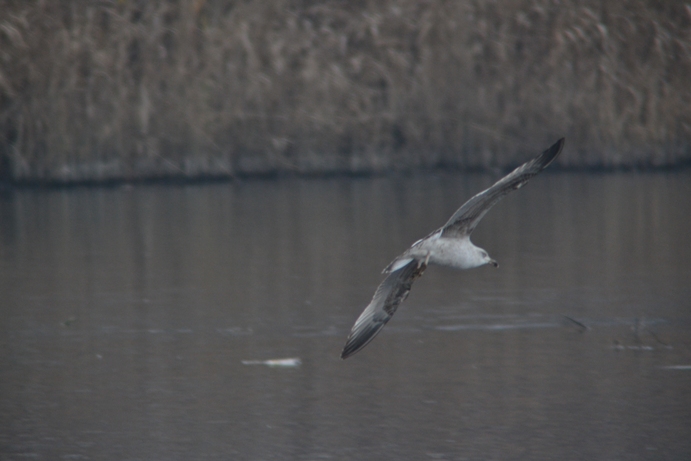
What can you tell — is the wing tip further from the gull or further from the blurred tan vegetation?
the blurred tan vegetation

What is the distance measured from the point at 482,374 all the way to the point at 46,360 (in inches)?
96.6

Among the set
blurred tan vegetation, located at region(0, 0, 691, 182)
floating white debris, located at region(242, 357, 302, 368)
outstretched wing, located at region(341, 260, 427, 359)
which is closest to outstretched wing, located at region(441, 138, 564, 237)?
outstretched wing, located at region(341, 260, 427, 359)

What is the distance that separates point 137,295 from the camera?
855 centimetres

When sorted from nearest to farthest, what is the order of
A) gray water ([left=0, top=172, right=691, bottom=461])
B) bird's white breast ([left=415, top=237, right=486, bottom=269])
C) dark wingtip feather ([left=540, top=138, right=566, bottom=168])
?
gray water ([left=0, top=172, right=691, bottom=461]), bird's white breast ([left=415, top=237, right=486, bottom=269]), dark wingtip feather ([left=540, top=138, right=566, bottom=168])

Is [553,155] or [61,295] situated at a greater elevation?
[553,155]

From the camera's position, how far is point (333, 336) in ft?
23.6

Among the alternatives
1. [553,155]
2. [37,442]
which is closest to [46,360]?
[37,442]

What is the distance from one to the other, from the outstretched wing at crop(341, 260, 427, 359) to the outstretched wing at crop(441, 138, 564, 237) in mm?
297

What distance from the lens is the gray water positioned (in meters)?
5.42

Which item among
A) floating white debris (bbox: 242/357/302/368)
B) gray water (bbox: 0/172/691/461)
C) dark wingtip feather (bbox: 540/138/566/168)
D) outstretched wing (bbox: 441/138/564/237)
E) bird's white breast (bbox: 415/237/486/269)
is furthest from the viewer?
floating white debris (bbox: 242/357/302/368)

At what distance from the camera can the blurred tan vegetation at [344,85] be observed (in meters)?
14.0

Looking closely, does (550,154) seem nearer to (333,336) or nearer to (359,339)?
(359,339)

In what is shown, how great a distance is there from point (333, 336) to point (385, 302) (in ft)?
3.06

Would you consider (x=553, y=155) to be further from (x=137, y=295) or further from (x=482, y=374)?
(x=137, y=295)
